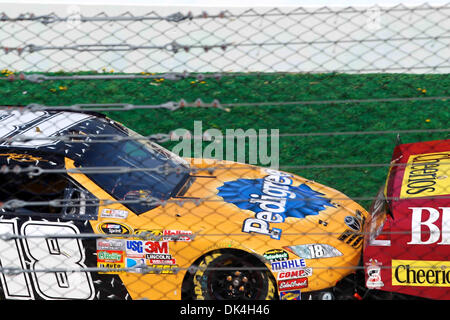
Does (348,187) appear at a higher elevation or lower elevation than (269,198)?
lower

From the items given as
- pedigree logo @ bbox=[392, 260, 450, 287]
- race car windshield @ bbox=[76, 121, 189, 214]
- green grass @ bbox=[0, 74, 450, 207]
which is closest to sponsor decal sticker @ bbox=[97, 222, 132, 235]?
race car windshield @ bbox=[76, 121, 189, 214]

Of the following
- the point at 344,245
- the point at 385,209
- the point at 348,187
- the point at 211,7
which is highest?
the point at 211,7

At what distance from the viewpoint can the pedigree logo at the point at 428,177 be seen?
3.96 m

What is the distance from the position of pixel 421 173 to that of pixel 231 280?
150 cm

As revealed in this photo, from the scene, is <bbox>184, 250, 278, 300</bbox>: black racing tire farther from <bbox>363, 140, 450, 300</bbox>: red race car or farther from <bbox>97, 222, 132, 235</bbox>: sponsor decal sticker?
<bbox>363, 140, 450, 300</bbox>: red race car

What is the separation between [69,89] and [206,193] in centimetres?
393

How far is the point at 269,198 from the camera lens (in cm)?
436

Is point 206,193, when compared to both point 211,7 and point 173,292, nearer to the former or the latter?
point 173,292

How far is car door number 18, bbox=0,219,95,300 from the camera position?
3.79 meters

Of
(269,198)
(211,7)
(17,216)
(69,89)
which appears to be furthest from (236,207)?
(211,7)

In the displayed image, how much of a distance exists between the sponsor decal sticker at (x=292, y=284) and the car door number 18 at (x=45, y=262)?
1.17 meters

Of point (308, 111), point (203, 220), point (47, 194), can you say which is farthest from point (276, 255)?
point (308, 111)

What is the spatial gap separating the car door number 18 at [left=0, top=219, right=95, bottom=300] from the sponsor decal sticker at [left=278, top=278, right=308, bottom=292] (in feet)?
3.84

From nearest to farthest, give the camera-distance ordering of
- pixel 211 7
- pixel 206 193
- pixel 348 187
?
pixel 206 193
pixel 348 187
pixel 211 7
